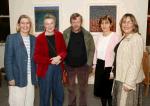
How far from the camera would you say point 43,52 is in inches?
123

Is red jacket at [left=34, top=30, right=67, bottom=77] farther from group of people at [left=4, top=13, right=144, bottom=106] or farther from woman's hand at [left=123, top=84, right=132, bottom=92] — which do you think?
woman's hand at [left=123, top=84, right=132, bottom=92]

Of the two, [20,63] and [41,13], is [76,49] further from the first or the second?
[41,13]

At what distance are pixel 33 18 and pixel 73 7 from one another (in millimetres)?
884

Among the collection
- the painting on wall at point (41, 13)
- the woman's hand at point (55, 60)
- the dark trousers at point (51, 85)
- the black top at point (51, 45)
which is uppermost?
the painting on wall at point (41, 13)

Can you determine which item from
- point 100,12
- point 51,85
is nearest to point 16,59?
point 51,85

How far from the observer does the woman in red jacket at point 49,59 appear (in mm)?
3100

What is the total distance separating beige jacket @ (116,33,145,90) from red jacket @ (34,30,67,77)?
0.87m

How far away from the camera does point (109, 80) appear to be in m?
3.34

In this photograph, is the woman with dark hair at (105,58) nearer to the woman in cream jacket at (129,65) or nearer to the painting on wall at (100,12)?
the woman in cream jacket at (129,65)

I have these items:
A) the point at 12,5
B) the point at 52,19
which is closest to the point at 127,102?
the point at 52,19

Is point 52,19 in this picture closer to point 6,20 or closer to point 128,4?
point 128,4

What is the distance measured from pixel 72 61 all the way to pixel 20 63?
2.94 feet

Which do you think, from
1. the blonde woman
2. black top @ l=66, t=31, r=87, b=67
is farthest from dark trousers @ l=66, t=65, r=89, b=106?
the blonde woman

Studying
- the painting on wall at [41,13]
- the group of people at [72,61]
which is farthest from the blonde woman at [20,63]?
the painting on wall at [41,13]
